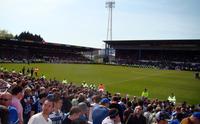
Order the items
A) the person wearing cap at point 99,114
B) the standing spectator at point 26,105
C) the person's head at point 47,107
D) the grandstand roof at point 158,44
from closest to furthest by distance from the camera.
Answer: the person's head at point 47,107 → the person wearing cap at point 99,114 → the standing spectator at point 26,105 → the grandstand roof at point 158,44

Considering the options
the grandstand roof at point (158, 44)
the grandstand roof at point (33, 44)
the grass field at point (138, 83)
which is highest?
the grandstand roof at point (158, 44)

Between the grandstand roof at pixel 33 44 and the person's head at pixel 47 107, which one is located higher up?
the grandstand roof at pixel 33 44

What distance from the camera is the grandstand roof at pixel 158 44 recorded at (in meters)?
81.4

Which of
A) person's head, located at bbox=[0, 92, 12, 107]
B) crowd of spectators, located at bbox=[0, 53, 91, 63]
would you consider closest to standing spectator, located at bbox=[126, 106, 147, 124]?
person's head, located at bbox=[0, 92, 12, 107]

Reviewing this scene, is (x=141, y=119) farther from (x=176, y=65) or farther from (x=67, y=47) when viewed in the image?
(x=67, y=47)

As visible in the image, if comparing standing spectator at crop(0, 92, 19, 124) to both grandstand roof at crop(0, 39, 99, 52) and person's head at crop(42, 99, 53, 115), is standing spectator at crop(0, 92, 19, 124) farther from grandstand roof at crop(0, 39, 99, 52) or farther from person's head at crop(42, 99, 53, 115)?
grandstand roof at crop(0, 39, 99, 52)

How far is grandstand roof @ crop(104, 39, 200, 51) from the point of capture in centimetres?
8140

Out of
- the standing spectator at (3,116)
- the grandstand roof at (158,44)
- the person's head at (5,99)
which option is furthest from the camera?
the grandstand roof at (158,44)

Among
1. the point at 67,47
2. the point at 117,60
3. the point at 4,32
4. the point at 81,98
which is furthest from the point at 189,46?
the point at 4,32

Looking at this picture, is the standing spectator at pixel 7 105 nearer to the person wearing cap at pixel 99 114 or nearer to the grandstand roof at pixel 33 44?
the person wearing cap at pixel 99 114

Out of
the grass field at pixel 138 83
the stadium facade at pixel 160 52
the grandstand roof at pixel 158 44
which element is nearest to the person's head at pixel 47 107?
the grass field at pixel 138 83

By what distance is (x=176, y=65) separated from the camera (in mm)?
83062

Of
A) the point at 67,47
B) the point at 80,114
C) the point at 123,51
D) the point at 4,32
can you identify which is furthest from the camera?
the point at 4,32

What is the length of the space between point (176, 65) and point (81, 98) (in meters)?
77.9
